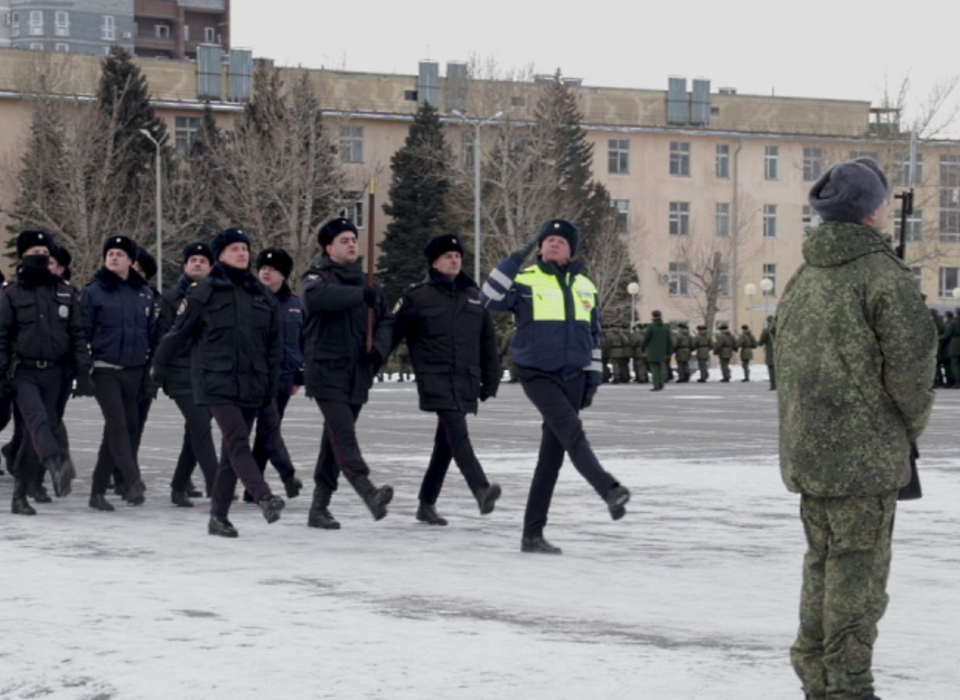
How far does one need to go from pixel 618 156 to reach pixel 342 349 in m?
78.7

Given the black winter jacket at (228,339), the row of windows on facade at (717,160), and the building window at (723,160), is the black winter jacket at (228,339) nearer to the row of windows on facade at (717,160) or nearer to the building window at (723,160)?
the row of windows on facade at (717,160)

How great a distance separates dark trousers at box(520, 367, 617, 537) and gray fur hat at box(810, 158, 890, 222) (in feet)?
15.4

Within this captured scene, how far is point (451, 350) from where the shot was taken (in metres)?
12.8

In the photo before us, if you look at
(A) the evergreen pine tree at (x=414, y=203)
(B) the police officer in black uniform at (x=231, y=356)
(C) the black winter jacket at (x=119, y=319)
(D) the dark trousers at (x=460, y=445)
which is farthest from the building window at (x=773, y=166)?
(B) the police officer in black uniform at (x=231, y=356)

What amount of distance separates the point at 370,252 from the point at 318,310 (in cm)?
54

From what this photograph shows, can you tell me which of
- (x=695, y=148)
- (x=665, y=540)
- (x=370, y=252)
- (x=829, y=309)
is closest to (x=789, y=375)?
(x=829, y=309)

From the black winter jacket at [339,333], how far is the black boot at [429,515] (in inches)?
33.1

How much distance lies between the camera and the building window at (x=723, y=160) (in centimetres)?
9188

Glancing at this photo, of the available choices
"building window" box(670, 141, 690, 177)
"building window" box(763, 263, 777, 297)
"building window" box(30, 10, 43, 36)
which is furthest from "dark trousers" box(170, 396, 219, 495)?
"building window" box(30, 10, 43, 36)

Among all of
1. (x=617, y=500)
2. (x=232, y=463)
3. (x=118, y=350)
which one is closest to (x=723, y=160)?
(x=118, y=350)

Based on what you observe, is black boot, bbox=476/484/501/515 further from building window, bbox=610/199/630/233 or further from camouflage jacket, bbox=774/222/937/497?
building window, bbox=610/199/630/233

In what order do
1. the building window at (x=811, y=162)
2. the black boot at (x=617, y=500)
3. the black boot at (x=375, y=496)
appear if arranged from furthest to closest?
the building window at (x=811, y=162) < the black boot at (x=375, y=496) < the black boot at (x=617, y=500)

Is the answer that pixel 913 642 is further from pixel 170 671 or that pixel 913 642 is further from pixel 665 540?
pixel 665 540

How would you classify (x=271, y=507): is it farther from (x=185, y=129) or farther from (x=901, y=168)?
(x=185, y=129)
